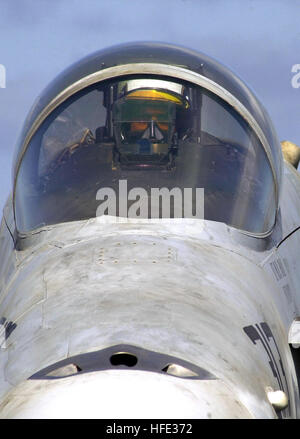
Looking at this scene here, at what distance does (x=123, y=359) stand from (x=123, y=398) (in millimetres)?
469

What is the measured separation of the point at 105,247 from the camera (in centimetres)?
771

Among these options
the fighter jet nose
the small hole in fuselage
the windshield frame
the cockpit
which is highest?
the windshield frame

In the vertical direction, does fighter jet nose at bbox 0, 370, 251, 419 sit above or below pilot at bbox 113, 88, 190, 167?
below

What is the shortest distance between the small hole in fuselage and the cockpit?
2.44m

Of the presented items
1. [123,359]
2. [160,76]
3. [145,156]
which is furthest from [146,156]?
[123,359]

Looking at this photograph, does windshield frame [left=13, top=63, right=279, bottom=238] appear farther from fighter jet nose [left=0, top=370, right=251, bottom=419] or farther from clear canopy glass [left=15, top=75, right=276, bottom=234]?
fighter jet nose [left=0, top=370, right=251, bottom=419]

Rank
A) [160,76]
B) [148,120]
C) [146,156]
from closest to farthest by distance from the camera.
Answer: [146,156]
[148,120]
[160,76]

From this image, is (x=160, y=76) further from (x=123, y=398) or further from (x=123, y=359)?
(x=123, y=398)

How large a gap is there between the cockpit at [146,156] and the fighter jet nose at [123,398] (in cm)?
268

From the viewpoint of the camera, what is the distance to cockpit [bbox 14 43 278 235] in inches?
341

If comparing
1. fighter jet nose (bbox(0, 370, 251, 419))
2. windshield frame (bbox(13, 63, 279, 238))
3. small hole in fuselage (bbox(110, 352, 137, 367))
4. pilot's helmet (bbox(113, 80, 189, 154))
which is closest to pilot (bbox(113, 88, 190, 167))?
pilot's helmet (bbox(113, 80, 189, 154))

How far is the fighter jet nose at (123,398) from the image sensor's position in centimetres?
555

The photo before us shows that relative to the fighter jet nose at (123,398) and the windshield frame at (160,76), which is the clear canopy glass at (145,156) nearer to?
the windshield frame at (160,76)

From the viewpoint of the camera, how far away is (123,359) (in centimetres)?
604
